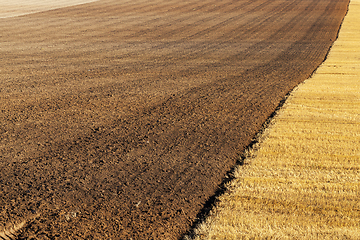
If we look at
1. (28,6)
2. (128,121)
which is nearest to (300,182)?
(128,121)

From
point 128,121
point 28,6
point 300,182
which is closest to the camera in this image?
point 300,182

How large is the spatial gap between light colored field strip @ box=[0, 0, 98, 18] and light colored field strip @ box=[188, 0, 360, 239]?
28.7 m

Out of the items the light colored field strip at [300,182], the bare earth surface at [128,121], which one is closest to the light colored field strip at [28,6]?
the bare earth surface at [128,121]

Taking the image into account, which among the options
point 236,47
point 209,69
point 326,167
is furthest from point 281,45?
point 326,167

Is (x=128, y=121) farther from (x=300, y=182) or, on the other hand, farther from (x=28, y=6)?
(x=28, y=6)

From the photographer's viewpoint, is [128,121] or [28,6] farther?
[28,6]

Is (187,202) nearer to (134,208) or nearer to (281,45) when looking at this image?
(134,208)

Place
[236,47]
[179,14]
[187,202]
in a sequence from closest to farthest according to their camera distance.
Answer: [187,202] → [236,47] → [179,14]

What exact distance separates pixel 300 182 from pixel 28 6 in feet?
126

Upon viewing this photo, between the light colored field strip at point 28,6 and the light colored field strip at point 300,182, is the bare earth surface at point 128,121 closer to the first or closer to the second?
the light colored field strip at point 300,182

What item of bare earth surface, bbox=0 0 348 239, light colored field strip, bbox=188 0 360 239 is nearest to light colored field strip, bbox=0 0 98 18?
bare earth surface, bbox=0 0 348 239

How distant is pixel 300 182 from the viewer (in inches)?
211

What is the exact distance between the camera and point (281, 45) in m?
18.6

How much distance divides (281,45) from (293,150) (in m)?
13.1
